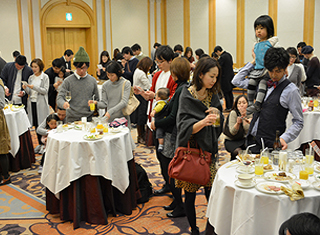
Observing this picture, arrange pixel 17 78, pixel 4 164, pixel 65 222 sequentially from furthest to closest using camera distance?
1. pixel 17 78
2. pixel 4 164
3. pixel 65 222

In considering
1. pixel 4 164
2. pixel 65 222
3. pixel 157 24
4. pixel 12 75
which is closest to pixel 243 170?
pixel 65 222

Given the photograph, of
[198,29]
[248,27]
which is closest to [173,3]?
[198,29]

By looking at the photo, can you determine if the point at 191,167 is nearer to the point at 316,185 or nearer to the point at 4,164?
the point at 316,185

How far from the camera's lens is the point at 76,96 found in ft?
14.0

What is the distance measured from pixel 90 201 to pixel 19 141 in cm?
234

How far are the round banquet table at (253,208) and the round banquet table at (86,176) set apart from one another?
4.76 feet

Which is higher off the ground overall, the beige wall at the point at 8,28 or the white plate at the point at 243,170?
the beige wall at the point at 8,28

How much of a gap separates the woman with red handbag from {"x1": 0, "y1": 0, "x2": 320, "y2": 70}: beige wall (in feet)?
32.3

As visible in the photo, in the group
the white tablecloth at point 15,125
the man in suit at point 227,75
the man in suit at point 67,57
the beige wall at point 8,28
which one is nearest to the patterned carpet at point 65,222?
the white tablecloth at point 15,125

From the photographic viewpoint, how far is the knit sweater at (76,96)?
426 cm

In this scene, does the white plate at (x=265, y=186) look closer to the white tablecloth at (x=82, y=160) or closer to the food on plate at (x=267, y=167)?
the food on plate at (x=267, y=167)

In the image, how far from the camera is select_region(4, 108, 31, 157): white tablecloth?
501 centimetres

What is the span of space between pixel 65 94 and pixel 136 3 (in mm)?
10293

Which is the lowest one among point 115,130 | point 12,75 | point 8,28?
point 115,130
